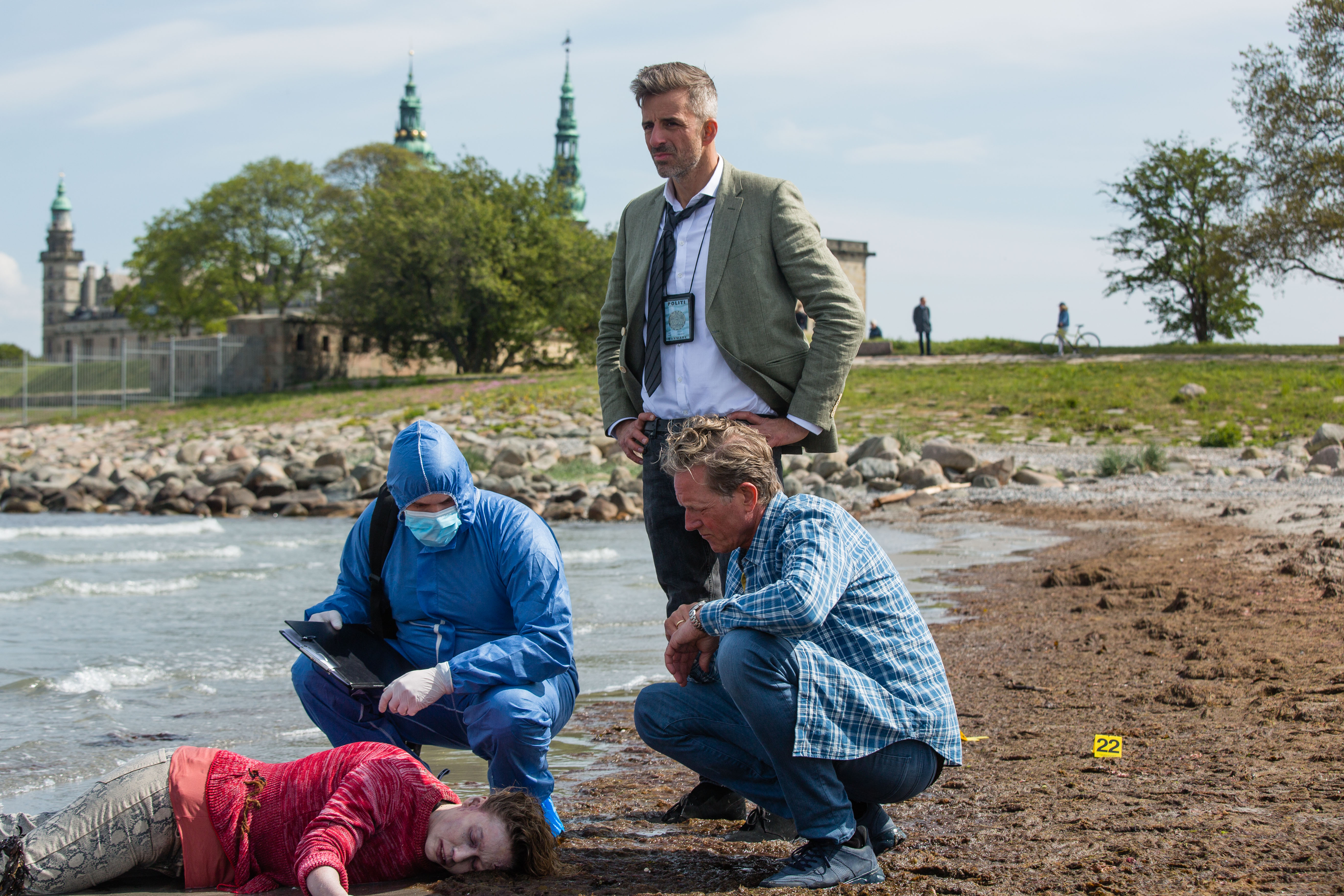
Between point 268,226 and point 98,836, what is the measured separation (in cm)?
5398

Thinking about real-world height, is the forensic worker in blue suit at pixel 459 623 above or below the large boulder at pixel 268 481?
above

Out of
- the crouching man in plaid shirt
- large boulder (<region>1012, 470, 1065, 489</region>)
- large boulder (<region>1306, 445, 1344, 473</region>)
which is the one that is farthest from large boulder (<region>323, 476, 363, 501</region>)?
the crouching man in plaid shirt

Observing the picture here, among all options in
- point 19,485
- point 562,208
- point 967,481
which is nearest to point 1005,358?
point 967,481

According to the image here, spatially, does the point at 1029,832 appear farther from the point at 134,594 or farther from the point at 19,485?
the point at 19,485

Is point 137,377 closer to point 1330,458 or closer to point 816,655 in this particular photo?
point 1330,458

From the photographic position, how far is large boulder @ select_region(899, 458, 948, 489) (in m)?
14.7

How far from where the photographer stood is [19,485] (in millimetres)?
19219

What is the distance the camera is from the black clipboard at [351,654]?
3.37 metres

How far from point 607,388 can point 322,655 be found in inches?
49.0

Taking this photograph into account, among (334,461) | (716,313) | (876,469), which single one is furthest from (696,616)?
(334,461)

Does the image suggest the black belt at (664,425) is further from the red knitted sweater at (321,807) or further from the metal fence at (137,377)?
the metal fence at (137,377)

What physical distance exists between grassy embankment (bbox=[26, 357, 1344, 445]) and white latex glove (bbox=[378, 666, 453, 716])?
15.3m

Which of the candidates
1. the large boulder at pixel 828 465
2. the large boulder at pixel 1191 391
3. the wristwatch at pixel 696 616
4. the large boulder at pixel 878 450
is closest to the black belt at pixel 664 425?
the wristwatch at pixel 696 616

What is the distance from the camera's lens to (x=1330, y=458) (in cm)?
1331
